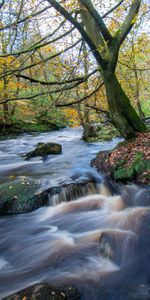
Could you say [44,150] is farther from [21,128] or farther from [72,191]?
[21,128]

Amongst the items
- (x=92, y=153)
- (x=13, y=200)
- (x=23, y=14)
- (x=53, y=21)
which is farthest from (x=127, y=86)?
(x=13, y=200)

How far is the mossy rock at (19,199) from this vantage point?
5867 millimetres

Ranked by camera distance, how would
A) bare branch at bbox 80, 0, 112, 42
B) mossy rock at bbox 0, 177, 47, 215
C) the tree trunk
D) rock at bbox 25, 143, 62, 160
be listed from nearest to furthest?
1. mossy rock at bbox 0, 177, 47, 215
2. bare branch at bbox 80, 0, 112, 42
3. the tree trunk
4. rock at bbox 25, 143, 62, 160

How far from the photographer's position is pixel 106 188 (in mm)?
6688

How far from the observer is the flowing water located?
11.7ft

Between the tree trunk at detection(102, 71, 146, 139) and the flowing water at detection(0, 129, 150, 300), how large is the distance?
5.49 feet

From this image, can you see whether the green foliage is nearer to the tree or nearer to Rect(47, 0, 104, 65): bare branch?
the tree

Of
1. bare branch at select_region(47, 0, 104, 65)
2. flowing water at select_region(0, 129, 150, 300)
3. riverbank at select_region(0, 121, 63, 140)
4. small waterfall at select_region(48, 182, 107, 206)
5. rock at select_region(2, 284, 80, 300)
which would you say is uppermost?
bare branch at select_region(47, 0, 104, 65)

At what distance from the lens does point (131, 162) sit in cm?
665

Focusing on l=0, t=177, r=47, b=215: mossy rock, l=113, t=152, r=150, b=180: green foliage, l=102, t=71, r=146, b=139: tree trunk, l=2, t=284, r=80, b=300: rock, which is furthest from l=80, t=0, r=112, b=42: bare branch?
l=2, t=284, r=80, b=300: rock

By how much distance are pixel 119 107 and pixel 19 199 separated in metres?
3.63

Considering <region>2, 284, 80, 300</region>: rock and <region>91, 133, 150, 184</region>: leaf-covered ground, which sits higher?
<region>91, 133, 150, 184</region>: leaf-covered ground

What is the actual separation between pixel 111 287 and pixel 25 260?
1525 mm

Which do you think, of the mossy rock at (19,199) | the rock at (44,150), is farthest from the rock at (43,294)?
the rock at (44,150)
